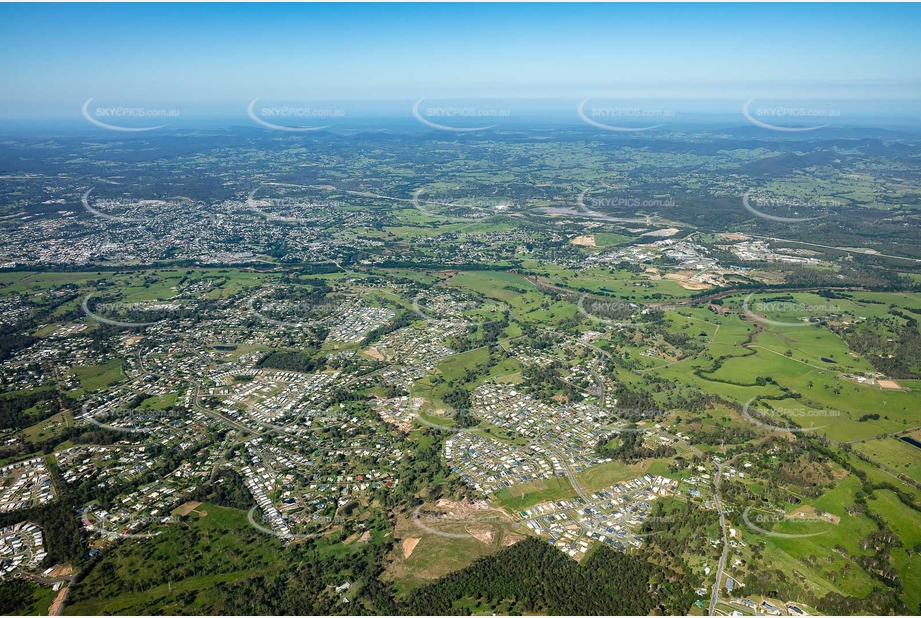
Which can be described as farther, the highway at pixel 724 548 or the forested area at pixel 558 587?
the highway at pixel 724 548

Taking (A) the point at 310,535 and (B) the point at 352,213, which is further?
(B) the point at 352,213

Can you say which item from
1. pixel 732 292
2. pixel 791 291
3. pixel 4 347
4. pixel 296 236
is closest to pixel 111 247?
pixel 296 236

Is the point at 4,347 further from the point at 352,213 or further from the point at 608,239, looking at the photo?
the point at 608,239

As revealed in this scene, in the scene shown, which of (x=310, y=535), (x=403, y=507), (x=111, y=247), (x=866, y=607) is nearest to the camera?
(x=866, y=607)

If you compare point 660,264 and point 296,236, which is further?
point 296,236

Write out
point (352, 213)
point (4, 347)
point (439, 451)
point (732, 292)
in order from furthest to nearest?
point (352, 213), point (732, 292), point (4, 347), point (439, 451)

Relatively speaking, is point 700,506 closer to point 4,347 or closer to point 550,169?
point 4,347

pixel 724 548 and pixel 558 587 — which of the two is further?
pixel 724 548

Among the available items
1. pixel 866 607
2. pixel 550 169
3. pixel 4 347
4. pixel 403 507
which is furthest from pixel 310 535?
pixel 550 169

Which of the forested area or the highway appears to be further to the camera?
the highway
